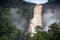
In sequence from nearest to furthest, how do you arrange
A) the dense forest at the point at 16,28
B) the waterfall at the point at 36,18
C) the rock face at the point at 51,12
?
the dense forest at the point at 16,28
the waterfall at the point at 36,18
the rock face at the point at 51,12

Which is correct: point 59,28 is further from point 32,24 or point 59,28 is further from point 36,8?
point 36,8

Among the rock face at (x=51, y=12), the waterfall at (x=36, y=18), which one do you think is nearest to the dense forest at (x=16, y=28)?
the waterfall at (x=36, y=18)

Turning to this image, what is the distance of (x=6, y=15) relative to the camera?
→ 5.17 meters

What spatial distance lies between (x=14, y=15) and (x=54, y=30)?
1.88m

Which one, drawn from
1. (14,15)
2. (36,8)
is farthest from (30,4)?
(14,15)

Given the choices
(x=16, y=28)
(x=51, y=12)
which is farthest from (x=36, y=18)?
(x=16, y=28)

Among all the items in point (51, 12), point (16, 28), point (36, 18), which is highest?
point (51, 12)

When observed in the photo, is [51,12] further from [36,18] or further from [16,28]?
[16,28]

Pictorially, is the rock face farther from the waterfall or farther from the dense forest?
the dense forest

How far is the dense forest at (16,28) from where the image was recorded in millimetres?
3877

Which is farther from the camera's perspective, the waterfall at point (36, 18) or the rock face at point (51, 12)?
the rock face at point (51, 12)

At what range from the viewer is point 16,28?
4727 millimetres

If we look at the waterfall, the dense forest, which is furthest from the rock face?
the dense forest

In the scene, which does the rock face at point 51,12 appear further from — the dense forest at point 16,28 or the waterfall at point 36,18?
the dense forest at point 16,28
